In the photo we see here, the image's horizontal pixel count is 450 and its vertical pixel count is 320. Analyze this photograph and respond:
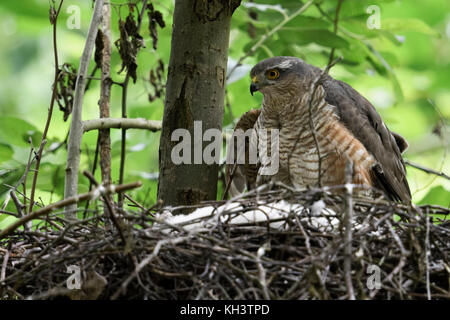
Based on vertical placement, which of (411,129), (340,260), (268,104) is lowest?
(340,260)

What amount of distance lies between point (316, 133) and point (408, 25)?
134cm

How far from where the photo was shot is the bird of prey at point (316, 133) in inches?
135

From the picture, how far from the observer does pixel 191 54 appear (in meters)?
3.14

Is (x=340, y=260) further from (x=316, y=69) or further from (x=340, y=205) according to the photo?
(x=316, y=69)

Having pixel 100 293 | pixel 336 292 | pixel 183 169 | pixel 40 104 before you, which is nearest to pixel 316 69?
pixel 183 169

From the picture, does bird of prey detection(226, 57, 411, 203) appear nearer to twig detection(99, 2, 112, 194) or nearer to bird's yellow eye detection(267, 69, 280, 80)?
bird's yellow eye detection(267, 69, 280, 80)

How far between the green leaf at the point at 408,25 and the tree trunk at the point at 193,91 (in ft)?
5.21

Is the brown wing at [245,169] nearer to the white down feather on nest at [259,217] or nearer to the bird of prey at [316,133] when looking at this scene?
the bird of prey at [316,133]

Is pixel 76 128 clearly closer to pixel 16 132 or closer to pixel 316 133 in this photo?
pixel 16 132

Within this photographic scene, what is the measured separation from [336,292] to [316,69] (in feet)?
7.23

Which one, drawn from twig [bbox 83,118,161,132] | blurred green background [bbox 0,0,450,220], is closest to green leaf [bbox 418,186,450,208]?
blurred green background [bbox 0,0,450,220]

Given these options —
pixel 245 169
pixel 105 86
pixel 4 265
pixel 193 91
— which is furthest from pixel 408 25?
pixel 4 265

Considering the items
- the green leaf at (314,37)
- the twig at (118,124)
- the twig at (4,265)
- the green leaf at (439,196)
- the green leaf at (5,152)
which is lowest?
the twig at (4,265)

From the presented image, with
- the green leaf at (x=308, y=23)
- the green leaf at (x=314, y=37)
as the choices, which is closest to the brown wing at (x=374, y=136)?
the green leaf at (x=314, y=37)
